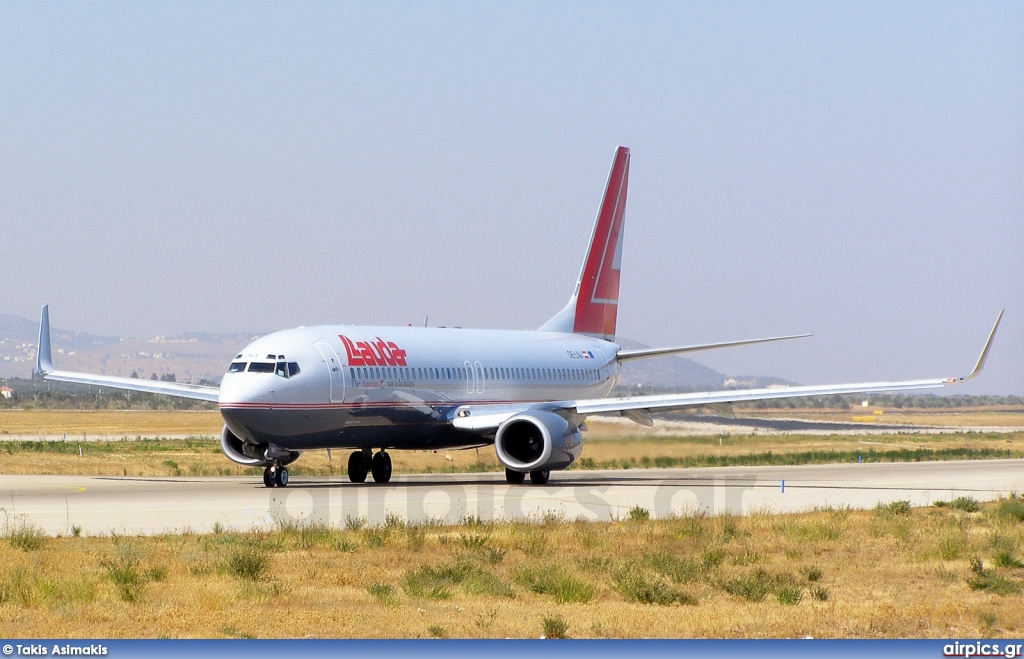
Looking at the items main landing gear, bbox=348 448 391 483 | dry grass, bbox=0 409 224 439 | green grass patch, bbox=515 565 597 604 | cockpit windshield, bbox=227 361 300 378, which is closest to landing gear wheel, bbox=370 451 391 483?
main landing gear, bbox=348 448 391 483

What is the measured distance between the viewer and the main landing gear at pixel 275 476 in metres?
33.2

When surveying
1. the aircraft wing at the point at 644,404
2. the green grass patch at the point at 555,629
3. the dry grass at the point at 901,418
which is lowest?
the dry grass at the point at 901,418

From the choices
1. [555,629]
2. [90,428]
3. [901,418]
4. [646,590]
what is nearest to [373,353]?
[646,590]

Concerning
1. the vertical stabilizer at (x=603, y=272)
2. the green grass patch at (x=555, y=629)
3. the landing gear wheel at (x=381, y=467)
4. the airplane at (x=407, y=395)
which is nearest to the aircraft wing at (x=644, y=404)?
the airplane at (x=407, y=395)

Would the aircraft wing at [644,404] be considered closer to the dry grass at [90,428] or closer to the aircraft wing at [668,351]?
the aircraft wing at [668,351]

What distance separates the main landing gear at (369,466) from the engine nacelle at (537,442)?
304 cm

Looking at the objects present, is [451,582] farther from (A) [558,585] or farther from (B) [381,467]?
(B) [381,467]

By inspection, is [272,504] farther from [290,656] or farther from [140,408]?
[140,408]

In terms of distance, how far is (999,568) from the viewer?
19250 mm

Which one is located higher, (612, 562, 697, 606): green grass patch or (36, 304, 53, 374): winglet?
(36, 304, 53, 374): winglet

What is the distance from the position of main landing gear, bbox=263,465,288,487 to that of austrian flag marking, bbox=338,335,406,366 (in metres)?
2.97

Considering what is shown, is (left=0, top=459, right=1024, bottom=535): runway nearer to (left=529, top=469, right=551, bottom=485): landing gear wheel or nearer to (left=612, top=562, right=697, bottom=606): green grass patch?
(left=529, top=469, right=551, bottom=485): landing gear wheel

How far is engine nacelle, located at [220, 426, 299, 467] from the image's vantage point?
32875 millimetres

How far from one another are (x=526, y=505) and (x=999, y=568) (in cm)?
1146
